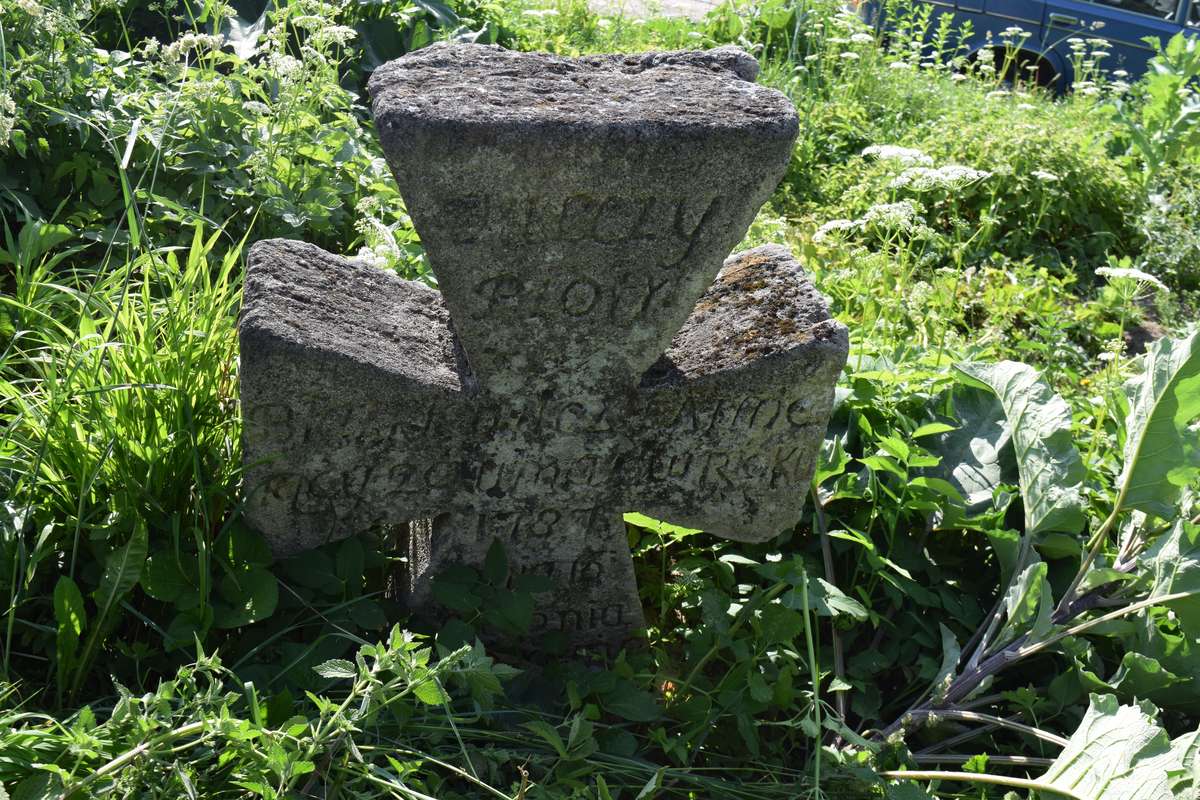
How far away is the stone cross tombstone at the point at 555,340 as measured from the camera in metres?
2.01

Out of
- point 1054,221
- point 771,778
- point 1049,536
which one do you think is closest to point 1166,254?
point 1054,221

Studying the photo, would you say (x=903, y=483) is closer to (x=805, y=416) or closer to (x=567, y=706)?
(x=805, y=416)

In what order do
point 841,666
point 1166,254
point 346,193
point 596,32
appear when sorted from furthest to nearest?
point 596,32
point 1166,254
point 346,193
point 841,666

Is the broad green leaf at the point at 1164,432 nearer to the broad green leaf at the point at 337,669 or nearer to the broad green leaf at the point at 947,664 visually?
the broad green leaf at the point at 947,664

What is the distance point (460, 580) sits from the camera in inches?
91.6

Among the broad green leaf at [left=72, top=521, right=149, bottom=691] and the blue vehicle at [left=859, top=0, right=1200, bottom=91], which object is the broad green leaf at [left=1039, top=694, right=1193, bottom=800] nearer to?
Result: the broad green leaf at [left=72, top=521, right=149, bottom=691]

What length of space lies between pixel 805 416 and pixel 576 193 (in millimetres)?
667

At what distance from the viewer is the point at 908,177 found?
3873 millimetres

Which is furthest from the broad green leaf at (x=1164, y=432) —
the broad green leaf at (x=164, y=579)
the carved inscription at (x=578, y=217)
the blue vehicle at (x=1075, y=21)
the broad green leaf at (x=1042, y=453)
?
the blue vehicle at (x=1075, y=21)

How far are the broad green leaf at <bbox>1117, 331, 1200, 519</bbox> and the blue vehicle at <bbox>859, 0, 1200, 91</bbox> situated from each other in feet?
21.9

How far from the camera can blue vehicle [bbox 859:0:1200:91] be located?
8.52 metres

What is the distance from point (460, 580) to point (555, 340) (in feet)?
1.70

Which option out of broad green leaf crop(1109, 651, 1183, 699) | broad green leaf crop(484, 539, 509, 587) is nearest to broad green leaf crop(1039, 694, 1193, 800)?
broad green leaf crop(1109, 651, 1183, 699)

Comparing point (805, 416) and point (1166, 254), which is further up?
point (805, 416)
